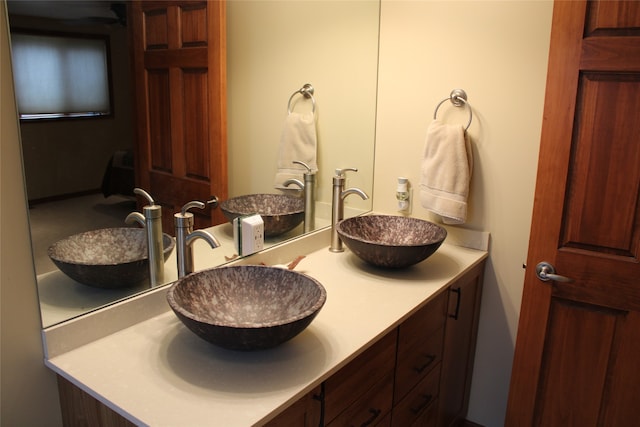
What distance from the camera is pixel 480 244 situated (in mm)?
2201

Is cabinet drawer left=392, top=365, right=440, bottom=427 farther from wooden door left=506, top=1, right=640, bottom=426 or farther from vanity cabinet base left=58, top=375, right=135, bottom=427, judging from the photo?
vanity cabinet base left=58, top=375, right=135, bottom=427

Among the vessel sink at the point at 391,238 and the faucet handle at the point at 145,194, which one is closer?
the faucet handle at the point at 145,194

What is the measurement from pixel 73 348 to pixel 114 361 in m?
0.13

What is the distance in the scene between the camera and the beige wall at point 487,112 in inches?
78.9

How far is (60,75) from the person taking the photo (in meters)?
1.25

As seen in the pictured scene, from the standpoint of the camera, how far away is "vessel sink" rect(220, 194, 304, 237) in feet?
6.13

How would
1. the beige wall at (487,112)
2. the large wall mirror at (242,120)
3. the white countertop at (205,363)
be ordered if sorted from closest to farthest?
1. the white countertop at (205,363)
2. the large wall mirror at (242,120)
3. the beige wall at (487,112)

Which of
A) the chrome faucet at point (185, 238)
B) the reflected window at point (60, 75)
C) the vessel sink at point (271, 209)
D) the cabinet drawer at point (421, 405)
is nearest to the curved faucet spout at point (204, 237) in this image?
the chrome faucet at point (185, 238)

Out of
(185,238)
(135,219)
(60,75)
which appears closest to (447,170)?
(185,238)

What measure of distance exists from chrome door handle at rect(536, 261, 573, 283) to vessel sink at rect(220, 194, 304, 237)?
0.92 metres

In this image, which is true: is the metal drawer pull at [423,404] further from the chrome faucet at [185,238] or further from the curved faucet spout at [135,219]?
the curved faucet spout at [135,219]

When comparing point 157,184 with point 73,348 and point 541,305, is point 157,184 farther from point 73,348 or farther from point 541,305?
point 541,305

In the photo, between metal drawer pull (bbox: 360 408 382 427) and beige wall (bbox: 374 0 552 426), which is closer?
metal drawer pull (bbox: 360 408 382 427)

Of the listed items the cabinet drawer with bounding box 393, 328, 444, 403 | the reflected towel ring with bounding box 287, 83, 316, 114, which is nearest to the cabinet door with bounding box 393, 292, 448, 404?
the cabinet drawer with bounding box 393, 328, 444, 403
